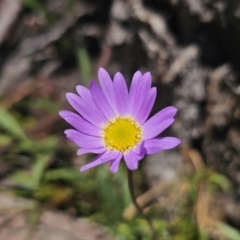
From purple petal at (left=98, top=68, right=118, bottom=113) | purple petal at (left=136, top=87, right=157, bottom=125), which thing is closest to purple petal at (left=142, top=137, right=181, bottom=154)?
purple petal at (left=136, top=87, right=157, bottom=125)

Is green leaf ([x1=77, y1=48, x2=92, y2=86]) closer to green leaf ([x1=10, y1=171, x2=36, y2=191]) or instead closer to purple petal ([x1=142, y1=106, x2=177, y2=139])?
green leaf ([x1=10, y1=171, x2=36, y2=191])

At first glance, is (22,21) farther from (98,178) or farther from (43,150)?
(98,178)

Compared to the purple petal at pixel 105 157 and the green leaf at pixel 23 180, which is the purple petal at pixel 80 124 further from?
the green leaf at pixel 23 180

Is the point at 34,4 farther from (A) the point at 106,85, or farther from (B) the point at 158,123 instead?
(B) the point at 158,123

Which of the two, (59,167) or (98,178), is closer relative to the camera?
(98,178)

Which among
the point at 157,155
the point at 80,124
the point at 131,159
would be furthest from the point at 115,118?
the point at 157,155

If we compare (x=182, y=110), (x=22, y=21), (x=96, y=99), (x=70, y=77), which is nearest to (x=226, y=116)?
(x=182, y=110)

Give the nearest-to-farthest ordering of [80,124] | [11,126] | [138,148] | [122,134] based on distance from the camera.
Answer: [138,148], [80,124], [122,134], [11,126]
